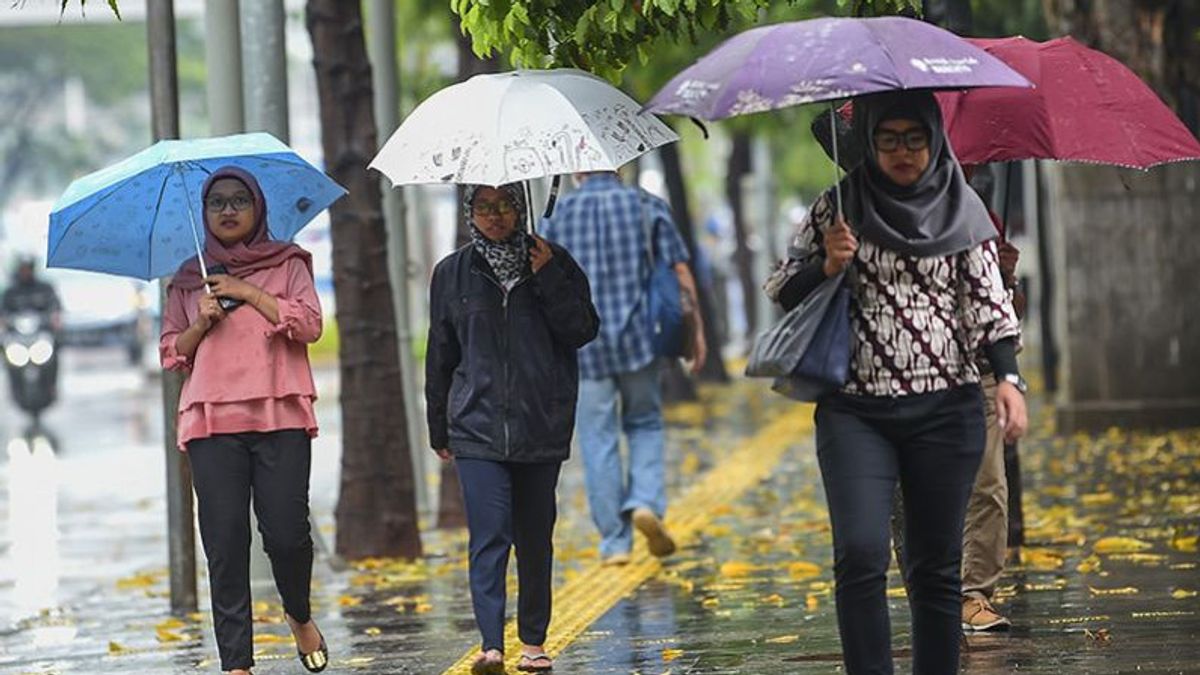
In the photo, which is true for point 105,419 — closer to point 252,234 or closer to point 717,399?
point 717,399

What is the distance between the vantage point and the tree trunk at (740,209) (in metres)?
35.3

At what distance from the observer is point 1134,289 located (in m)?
19.3

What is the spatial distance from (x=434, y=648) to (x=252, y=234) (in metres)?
2.10

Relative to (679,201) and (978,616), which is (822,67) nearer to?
(978,616)

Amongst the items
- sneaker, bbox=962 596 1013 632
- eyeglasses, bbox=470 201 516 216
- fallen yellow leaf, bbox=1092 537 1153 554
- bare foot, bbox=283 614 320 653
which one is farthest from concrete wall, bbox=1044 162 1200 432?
bare foot, bbox=283 614 320 653

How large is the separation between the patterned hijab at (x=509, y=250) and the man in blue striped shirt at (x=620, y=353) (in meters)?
3.28

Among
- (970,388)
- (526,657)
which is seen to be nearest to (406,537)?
(526,657)

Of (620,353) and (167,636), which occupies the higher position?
(620,353)

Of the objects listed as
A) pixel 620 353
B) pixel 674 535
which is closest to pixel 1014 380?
pixel 620 353

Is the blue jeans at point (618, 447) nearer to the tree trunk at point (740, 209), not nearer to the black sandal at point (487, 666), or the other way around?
the black sandal at point (487, 666)

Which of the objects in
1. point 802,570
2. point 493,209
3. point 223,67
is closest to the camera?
point 493,209

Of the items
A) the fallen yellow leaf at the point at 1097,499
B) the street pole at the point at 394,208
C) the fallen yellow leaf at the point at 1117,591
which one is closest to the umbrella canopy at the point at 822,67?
the fallen yellow leaf at the point at 1117,591

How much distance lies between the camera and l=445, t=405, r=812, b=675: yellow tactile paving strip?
10.5 m

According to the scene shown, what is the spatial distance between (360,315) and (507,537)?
15.8ft
